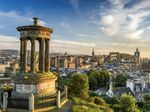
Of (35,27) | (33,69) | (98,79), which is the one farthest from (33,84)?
(98,79)

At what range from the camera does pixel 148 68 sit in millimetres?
163625

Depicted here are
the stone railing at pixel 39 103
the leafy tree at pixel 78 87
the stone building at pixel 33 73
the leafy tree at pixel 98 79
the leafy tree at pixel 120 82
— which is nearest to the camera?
the stone railing at pixel 39 103

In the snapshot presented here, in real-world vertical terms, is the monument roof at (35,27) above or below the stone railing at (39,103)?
above

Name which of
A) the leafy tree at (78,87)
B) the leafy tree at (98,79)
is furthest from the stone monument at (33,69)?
the leafy tree at (98,79)

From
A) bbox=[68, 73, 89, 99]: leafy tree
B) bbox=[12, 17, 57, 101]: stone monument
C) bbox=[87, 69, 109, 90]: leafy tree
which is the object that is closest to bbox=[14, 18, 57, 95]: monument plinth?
bbox=[12, 17, 57, 101]: stone monument

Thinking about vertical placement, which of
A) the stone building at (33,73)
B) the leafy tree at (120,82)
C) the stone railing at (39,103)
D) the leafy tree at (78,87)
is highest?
the stone building at (33,73)

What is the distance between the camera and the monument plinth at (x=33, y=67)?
16.4 metres

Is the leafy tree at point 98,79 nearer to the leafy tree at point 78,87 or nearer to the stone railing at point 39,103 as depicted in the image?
the leafy tree at point 78,87

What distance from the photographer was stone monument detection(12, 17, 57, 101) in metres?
16.4

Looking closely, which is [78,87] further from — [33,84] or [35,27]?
[35,27]

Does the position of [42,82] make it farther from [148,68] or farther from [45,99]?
[148,68]

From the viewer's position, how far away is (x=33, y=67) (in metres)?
17.0

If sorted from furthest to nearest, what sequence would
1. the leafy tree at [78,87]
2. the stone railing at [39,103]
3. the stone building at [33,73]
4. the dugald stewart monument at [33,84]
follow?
1. the leafy tree at [78,87]
2. the stone building at [33,73]
3. the dugald stewart monument at [33,84]
4. the stone railing at [39,103]

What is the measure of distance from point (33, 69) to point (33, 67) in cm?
12
